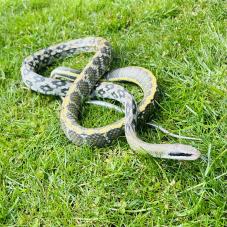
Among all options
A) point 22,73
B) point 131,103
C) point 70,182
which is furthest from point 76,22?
point 70,182

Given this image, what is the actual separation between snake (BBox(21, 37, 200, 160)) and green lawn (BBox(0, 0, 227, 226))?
0.14 meters

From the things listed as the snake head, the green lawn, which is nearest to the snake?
the snake head

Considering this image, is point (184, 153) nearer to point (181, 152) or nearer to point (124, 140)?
point (181, 152)

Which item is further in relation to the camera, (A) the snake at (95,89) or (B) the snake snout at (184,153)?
(A) the snake at (95,89)

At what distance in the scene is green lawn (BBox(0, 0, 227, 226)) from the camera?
4.69 m

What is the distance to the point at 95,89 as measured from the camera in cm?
652

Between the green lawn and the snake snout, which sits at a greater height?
the snake snout

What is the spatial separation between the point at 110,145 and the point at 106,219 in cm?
111

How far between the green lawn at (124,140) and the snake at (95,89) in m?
0.14

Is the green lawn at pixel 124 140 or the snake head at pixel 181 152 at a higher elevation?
the snake head at pixel 181 152

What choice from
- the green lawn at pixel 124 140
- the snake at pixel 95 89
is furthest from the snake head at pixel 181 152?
A: the green lawn at pixel 124 140

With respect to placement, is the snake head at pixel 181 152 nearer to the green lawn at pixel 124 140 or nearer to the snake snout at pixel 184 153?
the snake snout at pixel 184 153

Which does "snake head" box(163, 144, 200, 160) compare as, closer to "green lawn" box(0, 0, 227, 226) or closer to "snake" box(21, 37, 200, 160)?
"snake" box(21, 37, 200, 160)

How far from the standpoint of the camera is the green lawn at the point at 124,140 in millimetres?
4688
